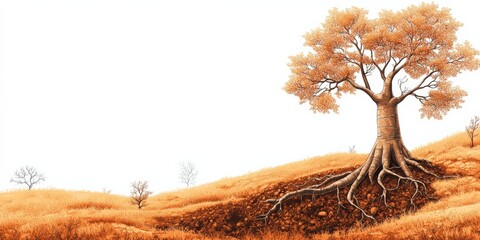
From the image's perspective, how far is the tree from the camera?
16.0 metres

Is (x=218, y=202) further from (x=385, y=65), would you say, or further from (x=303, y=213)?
(x=385, y=65)

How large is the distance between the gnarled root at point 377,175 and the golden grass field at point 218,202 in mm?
1266

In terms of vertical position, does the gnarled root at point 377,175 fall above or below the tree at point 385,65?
below

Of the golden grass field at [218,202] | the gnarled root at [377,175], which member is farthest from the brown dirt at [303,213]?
the golden grass field at [218,202]

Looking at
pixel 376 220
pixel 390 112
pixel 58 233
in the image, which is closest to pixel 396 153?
pixel 390 112

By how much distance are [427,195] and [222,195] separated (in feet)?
29.3

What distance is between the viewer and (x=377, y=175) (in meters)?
16.0

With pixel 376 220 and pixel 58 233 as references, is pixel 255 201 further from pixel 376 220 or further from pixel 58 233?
pixel 58 233

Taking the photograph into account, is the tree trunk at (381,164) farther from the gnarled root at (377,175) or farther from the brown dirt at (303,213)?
the brown dirt at (303,213)

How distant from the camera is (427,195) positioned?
13773mm

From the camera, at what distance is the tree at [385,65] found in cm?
1603

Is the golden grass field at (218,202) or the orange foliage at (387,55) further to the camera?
the orange foliage at (387,55)

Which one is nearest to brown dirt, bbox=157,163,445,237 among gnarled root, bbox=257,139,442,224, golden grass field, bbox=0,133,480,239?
gnarled root, bbox=257,139,442,224

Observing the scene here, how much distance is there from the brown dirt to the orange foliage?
3.79 metres
